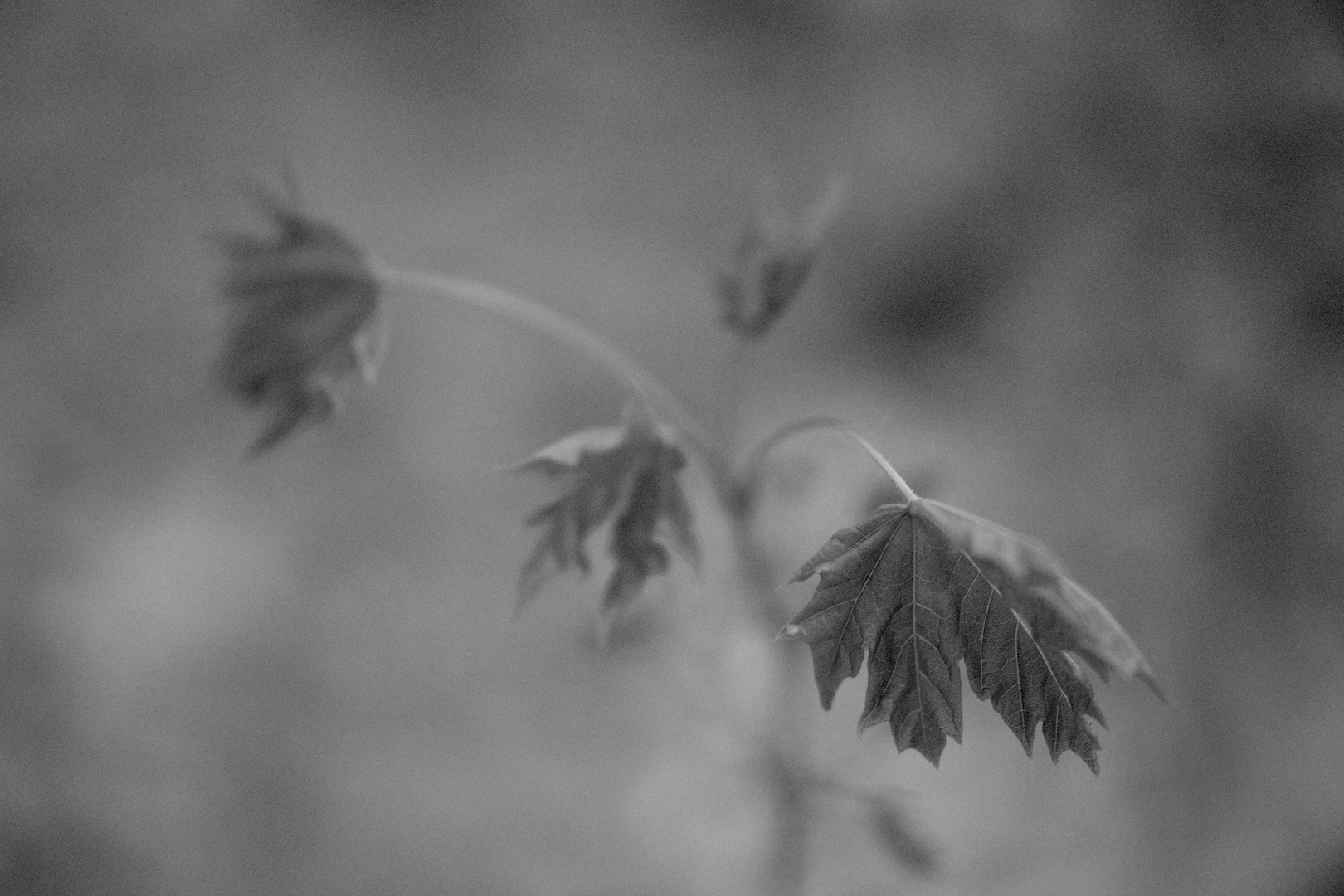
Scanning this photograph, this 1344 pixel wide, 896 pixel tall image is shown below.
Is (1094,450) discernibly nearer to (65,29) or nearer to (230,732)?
(230,732)

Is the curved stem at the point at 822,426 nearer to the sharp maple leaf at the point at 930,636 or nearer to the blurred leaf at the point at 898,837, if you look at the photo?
the sharp maple leaf at the point at 930,636

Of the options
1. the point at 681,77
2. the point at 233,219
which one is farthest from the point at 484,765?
the point at 681,77

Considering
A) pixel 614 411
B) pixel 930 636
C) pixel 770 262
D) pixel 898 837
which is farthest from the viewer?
pixel 614 411

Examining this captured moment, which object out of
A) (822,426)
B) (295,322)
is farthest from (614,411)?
(295,322)

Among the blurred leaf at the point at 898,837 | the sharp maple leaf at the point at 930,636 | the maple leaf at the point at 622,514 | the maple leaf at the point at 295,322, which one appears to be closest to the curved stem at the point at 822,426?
the sharp maple leaf at the point at 930,636

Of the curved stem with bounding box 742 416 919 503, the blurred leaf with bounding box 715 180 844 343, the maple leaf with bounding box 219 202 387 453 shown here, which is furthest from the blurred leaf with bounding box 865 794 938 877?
the maple leaf with bounding box 219 202 387 453

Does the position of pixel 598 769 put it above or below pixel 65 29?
below

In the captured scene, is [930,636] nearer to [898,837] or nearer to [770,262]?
[770,262]

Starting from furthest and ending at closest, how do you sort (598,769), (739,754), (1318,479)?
1. (598,769)
2. (1318,479)
3. (739,754)
